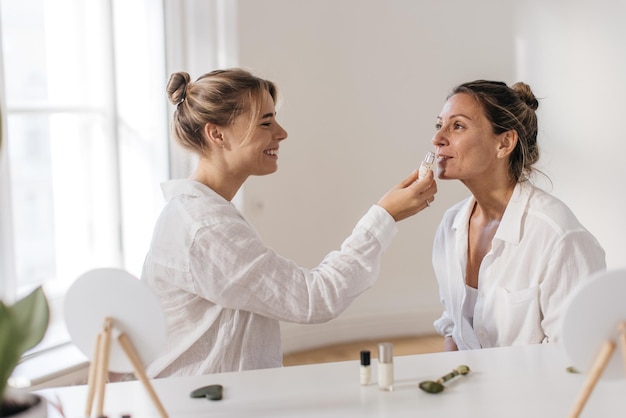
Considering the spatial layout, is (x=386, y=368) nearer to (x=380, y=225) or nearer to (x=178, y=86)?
(x=380, y=225)

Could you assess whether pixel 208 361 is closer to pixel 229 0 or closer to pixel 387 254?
pixel 229 0

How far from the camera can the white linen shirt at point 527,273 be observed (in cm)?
208

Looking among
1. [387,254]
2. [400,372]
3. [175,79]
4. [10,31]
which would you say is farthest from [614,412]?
[387,254]

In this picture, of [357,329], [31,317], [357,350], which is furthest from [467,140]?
[357,329]

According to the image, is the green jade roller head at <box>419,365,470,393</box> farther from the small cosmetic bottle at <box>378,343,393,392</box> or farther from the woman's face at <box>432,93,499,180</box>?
the woman's face at <box>432,93,499,180</box>

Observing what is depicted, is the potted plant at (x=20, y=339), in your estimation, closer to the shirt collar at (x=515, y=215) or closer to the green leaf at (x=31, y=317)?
the green leaf at (x=31, y=317)

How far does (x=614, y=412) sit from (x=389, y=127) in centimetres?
326

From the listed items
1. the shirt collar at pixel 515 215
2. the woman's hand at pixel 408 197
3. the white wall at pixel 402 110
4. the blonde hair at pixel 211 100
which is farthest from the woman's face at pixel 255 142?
the white wall at pixel 402 110

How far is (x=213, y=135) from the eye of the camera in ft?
7.07

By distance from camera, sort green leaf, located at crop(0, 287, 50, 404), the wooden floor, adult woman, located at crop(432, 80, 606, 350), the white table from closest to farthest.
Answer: green leaf, located at crop(0, 287, 50, 404) → the white table → adult woman, located at crop(432, 80, 606, 350) → the wooden floor

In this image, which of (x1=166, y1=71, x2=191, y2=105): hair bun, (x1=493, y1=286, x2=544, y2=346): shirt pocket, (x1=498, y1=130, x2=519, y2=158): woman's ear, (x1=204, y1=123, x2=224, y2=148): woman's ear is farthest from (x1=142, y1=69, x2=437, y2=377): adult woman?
(x1=498, y1=130, x2=519, y2=158): woman's ear

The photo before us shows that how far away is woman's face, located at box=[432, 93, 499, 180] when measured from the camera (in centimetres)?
244

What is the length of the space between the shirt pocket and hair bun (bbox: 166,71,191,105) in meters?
0.99

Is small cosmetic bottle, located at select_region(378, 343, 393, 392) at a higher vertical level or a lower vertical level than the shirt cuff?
lower
